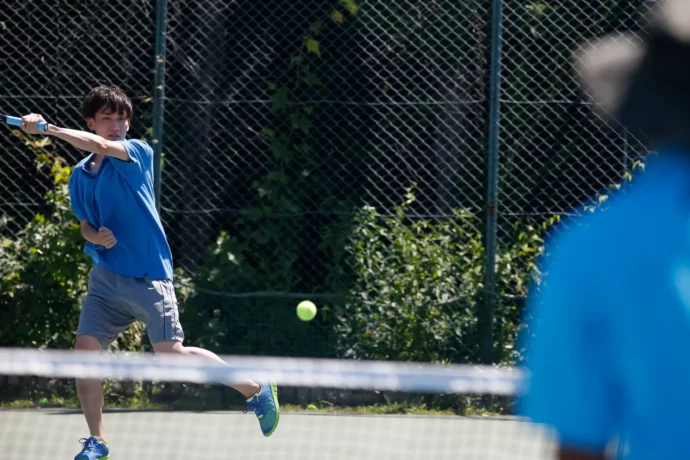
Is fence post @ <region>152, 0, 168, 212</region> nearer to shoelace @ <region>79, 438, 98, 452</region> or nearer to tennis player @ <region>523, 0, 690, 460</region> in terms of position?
shoelace @ <region>79, 438, 98, 452</region>

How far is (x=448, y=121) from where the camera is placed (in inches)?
257

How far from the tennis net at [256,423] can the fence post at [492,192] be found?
416 millimetres

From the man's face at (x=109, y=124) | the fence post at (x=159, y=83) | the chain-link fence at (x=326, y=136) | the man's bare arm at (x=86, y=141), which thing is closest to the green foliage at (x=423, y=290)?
the chain-link fence at (x=326, y=136)

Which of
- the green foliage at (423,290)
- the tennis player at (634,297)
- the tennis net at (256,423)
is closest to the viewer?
the tennis player at (634,297)

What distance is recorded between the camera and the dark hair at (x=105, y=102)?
4.46 metres

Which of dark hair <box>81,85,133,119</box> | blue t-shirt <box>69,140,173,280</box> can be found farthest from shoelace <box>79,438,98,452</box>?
dark hair <box>81,85,133,119</box>

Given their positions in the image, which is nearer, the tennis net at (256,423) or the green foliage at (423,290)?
the tennis net at (256,423)

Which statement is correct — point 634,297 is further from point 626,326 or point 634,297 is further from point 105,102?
point 105,102

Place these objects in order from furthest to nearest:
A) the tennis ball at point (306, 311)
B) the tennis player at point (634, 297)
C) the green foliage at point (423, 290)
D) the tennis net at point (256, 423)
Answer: the green foliage at point (423, 290) → the tennis ball at point (306, 311) → the tennis net at point (256, 423) → the tennis player at point (634, 297)

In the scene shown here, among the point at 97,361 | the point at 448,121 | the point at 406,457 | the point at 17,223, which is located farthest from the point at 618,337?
the point at 17,223

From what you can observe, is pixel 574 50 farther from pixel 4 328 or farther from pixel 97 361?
pixel 97 361

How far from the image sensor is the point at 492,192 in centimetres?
625

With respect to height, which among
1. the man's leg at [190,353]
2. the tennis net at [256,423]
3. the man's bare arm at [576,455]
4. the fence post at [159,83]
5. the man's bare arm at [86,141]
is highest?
the fence post at [159,83]

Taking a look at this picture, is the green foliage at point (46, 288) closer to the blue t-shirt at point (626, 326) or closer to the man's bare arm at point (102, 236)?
the man's bare arm at point (102, 236)
